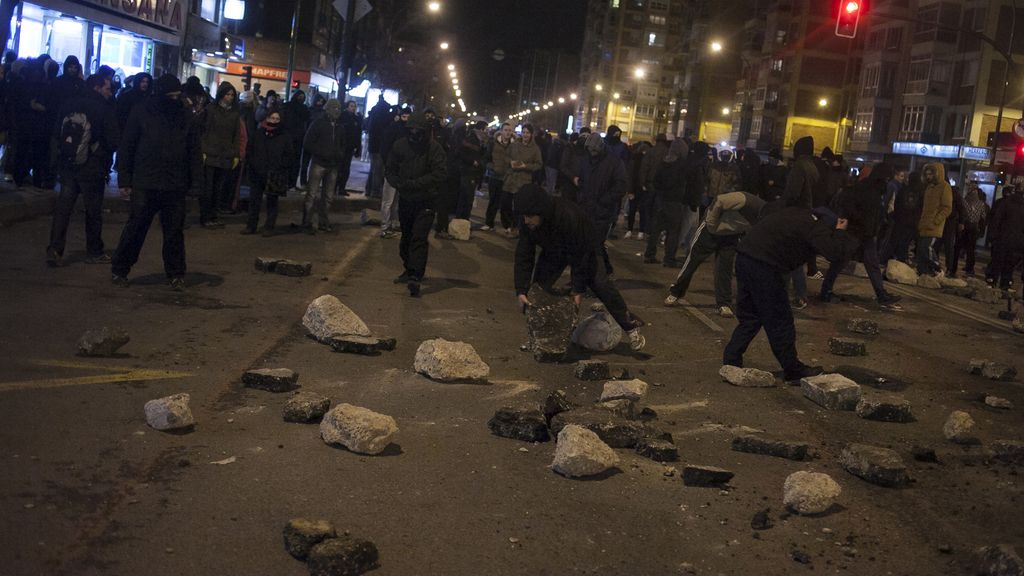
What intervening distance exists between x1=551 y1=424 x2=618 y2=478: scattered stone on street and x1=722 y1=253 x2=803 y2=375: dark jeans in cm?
309

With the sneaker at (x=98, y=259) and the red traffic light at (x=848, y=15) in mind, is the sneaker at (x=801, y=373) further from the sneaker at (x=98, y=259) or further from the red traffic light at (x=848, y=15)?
the red traffic light at (x=848, y=15)

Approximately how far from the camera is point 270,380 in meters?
7.21

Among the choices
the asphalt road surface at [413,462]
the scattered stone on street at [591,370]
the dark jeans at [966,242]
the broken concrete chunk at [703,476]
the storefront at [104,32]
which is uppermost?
the storefront at [104,32]

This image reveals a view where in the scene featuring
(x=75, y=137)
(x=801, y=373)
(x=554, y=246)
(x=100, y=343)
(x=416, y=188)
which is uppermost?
→ (x=75, y=137)

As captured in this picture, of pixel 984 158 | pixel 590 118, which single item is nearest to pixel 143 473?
pixel 984 158

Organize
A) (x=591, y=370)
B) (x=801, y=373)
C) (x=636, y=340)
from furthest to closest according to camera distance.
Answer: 1. (x=636, y=340)
2. (x=801, y=373)
3. (x=591, y=370)

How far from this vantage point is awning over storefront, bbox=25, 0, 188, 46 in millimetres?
22359

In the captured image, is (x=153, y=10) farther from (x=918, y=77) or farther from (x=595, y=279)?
(x=918, y=77)

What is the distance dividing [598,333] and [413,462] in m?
4.00

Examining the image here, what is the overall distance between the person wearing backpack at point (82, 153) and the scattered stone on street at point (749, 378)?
21.2ft

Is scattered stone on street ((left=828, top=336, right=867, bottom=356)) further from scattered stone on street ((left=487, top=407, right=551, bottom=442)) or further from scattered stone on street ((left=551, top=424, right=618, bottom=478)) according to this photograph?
scattered stone on street ((left=551, top=424, right=618, bottom=478))

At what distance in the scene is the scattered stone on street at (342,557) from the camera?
437 centimetres

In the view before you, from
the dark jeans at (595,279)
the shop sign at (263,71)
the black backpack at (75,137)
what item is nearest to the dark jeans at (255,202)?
the black backpack at (75,137)

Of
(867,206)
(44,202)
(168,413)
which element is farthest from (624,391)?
(44,202)
